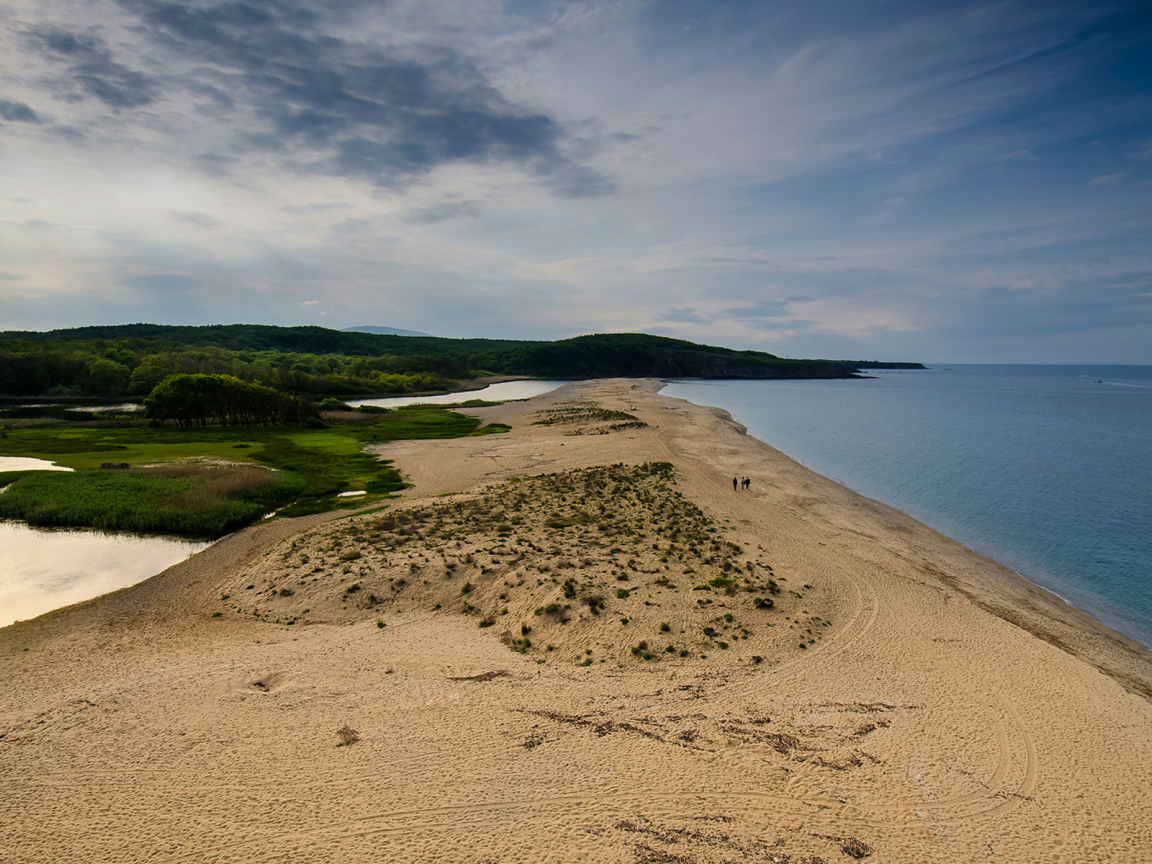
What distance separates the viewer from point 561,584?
18672 mm

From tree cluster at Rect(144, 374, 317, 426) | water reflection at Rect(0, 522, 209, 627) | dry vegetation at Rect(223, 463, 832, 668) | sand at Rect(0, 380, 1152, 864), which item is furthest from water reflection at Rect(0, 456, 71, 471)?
dry vegetation at Rect(223, 463, 832, 668)

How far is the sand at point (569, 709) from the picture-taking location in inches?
373

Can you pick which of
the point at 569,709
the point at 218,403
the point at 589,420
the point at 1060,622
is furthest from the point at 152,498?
the point at 589,420

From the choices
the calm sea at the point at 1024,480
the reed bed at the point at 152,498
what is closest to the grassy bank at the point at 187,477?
the reed bed at the point at 152,498

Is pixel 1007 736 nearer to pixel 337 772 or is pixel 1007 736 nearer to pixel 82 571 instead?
pixel 337 772

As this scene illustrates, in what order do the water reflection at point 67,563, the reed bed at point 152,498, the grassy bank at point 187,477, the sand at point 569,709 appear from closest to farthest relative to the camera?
the sand at point 569,709 → the water reflection at point 67,563 → the reed bed at point 152,498 → the grassy bank at point 187,477

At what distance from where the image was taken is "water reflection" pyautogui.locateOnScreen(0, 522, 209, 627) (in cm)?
1959

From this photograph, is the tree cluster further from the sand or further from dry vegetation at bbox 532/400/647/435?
the sand

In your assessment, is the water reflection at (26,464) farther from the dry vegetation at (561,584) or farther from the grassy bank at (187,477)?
the dry vegetation at (561,584)

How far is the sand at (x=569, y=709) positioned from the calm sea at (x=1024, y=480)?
5.00 m

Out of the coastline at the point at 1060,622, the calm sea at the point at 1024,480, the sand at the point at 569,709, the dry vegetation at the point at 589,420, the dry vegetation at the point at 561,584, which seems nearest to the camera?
the sand at the point at 569,709

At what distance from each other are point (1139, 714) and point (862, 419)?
75627 mm

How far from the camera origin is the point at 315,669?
14.5 meters

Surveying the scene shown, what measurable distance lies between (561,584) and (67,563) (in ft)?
67.9
